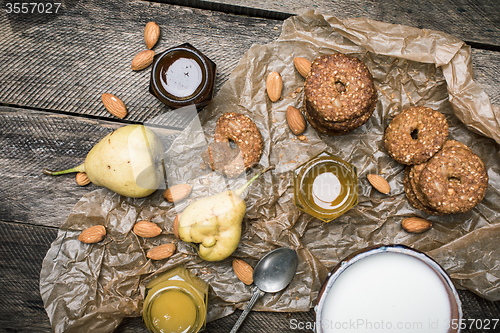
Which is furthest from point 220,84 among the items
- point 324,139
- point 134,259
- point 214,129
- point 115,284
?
point 115,284

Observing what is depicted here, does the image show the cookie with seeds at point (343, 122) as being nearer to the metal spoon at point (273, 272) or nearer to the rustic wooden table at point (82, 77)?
the rustic wooden table at point (82, 77)

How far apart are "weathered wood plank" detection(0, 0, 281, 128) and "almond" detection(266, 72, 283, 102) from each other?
0.59 ft

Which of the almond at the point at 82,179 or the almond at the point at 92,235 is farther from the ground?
the almond at the point at 82,179

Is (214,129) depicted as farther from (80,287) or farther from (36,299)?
(36,299)

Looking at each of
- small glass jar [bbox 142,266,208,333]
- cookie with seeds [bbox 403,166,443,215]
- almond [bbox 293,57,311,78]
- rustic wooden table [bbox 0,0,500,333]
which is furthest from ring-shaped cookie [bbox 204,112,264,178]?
cookie with seeds [bbox 403,166,443,215]

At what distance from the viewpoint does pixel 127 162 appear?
1267 millimetres

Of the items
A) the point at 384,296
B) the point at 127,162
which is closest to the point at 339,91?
the point at 384,296

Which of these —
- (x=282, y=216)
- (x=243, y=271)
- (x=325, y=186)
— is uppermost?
(x=325, y=186)

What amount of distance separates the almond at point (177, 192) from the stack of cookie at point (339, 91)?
0.66 metres

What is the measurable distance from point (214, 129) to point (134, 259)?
A: 697mm

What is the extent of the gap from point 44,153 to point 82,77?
0.40 meters

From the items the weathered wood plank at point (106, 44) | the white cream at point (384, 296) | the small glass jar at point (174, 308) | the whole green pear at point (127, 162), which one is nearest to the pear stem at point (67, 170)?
the whole green pear at point (127, 162)

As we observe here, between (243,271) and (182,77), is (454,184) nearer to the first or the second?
(243,271)

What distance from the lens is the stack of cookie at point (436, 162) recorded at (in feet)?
4.06
